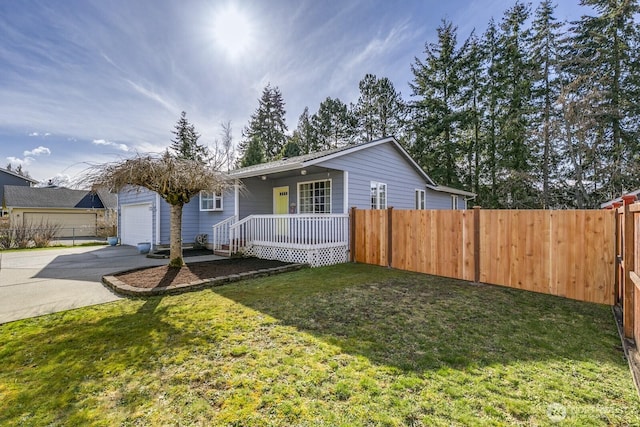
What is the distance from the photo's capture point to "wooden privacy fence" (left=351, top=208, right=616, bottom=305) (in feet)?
15.9

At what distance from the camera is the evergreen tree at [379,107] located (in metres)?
25.7

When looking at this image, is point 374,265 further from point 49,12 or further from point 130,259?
point 49,12

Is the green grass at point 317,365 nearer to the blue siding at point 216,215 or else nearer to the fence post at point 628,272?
the fence post at point 628,272

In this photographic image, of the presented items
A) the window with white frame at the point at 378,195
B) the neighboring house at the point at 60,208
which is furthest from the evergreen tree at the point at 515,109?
the neighboring house at the point at 60,208

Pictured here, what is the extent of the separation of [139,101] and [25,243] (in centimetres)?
989

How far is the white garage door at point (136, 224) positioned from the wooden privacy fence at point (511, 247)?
1046cm

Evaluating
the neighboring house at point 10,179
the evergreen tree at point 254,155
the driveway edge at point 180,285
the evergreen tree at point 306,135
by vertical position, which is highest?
the evergreen tree at point 306,135

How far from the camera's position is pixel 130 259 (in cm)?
988

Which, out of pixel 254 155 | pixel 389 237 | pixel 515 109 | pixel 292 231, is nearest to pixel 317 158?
pixel 292 231

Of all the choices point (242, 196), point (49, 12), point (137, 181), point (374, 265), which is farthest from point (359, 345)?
point (49, 12)

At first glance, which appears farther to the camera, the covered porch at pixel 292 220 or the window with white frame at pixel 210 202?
the window with white frame at pixel 210 202

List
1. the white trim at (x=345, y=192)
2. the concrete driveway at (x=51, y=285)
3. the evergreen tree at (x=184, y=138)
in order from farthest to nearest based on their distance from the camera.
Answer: the evergreen tree at (x=184, y=138) → the white trim at (x=345, y=192) → the concrete driveway at (x=51, y=285)

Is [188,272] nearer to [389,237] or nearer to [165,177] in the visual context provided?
[165,177]

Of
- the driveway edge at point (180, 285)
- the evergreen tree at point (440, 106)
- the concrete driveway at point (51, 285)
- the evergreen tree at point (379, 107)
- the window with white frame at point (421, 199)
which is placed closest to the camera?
the concrete driveway at point (51, 285)
